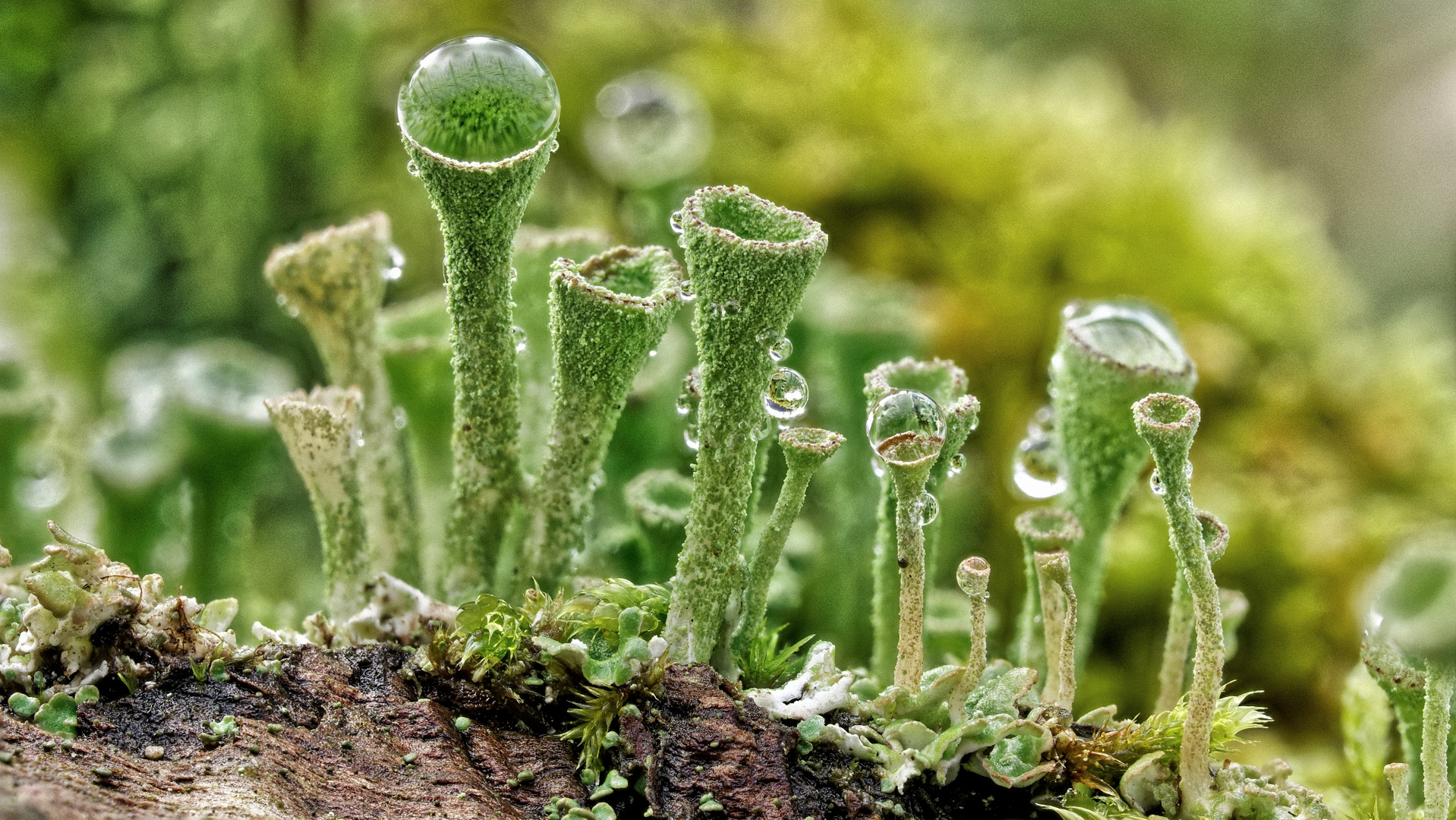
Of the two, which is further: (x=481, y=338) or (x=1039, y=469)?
(x=1039, y=469)

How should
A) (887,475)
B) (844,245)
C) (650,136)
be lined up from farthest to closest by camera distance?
(844,245) < (650,136) < (887,475)

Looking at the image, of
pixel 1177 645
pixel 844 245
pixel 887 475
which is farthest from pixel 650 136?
pixel 1177 645

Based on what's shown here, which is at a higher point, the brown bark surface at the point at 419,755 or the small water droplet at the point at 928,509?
the small water droplet at the point at 928,509

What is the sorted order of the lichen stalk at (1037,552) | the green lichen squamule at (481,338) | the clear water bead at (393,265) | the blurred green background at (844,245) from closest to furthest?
the green lichen squamule at (481,338) < the lichen stalk at (1037,552) < the clear water bead at (393,265) < the blurred green background at (844,245)

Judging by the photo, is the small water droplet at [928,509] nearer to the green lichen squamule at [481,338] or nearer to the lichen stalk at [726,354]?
the lichen stalk at [726,354]

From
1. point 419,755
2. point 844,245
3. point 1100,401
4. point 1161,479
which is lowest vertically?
point 419,755

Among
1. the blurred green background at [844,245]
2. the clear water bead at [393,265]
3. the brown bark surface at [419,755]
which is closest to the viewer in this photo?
the brown bark surface at [419,755]

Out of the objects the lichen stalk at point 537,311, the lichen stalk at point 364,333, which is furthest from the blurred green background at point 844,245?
the lichen stalk at point 364,333

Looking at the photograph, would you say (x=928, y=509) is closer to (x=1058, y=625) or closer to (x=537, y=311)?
(x=1058, y=625)
